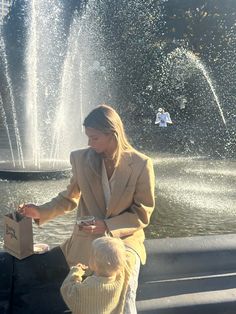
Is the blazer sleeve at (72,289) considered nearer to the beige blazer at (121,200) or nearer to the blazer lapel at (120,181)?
the beige blazer at (121,200)

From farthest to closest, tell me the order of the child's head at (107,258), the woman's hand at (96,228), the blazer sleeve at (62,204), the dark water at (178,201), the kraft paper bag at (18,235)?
the dark water at (178,201) → the blazer sleeve at (62,204) → the kraft paper bag at (18,235) → the woman's hand at (96,228) → the child's head at (107,258)

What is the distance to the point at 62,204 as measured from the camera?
317 centimetres

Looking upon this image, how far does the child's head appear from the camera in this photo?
242 centimetres

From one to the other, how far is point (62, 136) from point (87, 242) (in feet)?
54.9

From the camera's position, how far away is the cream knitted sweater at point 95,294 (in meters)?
2.43

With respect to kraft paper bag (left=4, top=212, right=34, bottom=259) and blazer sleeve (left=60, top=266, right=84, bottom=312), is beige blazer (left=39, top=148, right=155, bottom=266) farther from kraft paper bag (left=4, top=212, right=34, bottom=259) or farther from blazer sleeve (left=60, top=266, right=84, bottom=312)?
blazer sleeve (left=60, top=266, right=84, bottom=312)

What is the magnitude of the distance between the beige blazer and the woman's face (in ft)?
0.32

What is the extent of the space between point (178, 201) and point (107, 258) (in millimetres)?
5089

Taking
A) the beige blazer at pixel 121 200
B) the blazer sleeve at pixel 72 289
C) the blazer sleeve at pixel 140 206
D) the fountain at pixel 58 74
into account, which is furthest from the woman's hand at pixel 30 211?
the fountain at pixel 58 74

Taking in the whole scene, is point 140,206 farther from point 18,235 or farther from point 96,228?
point 18,235

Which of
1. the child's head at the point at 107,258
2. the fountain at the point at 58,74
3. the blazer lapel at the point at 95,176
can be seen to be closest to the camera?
the child's head at the point at 107,258

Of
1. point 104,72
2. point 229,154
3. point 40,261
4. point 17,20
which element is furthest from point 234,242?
point 17,20

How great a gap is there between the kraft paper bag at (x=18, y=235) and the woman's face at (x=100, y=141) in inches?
23.6

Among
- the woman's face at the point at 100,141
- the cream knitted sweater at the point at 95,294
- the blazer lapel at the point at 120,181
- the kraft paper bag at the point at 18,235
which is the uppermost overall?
the woman's face at the point at 100,141
